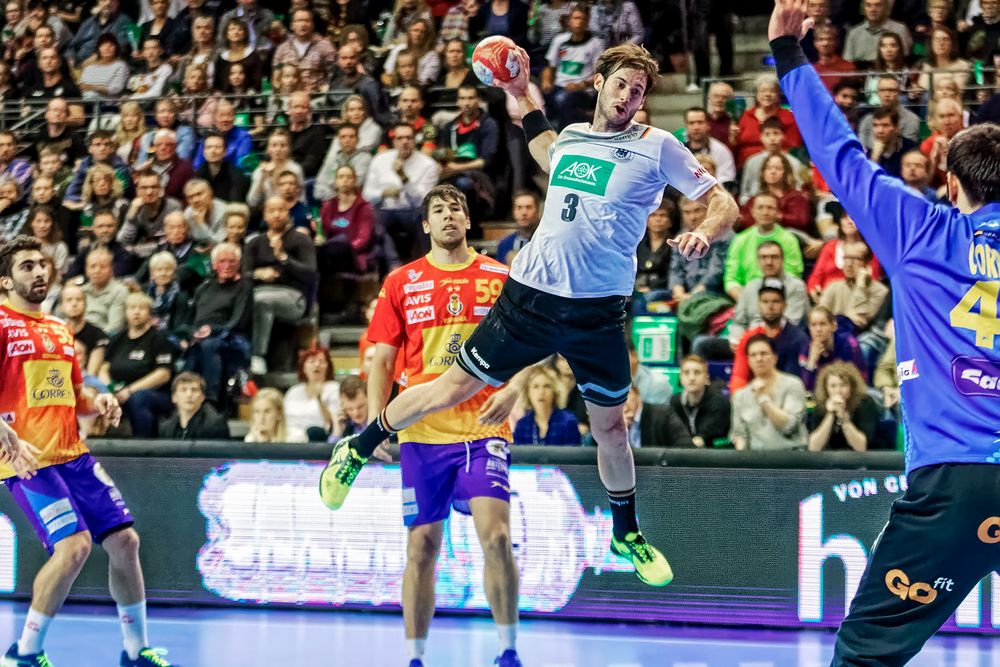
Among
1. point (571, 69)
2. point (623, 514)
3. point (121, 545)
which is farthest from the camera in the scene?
point (571, 69)

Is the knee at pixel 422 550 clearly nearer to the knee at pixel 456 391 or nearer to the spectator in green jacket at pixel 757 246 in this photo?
the knee at pixel 456 391

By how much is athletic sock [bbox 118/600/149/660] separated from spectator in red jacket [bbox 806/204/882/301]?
5.66 metres

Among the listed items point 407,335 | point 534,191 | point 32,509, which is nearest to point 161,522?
point 32,509

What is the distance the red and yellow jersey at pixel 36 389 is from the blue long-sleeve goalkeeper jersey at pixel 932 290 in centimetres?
479

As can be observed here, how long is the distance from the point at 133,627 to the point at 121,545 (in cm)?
51

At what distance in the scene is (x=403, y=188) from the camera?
12.0 metres

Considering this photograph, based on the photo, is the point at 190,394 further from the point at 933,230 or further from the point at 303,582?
the point at 933,230

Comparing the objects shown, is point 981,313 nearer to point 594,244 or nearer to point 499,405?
point 594,244

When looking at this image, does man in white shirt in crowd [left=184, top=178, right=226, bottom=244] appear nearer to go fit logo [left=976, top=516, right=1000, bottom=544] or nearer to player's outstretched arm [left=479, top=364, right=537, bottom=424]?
player's outstretched arm [left=479, top=364, right=537, bottom=424]

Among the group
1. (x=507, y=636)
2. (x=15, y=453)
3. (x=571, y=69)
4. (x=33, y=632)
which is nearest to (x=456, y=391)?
(x=507, y=636)

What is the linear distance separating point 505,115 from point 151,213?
11.9ft

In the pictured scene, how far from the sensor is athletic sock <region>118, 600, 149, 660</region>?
24.5ft

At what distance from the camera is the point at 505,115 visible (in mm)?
12297

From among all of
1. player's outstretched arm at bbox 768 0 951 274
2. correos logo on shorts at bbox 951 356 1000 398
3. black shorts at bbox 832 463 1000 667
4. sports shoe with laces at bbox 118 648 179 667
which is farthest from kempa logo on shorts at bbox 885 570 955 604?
sports shoe with laces at bbox 118 648 179 667
